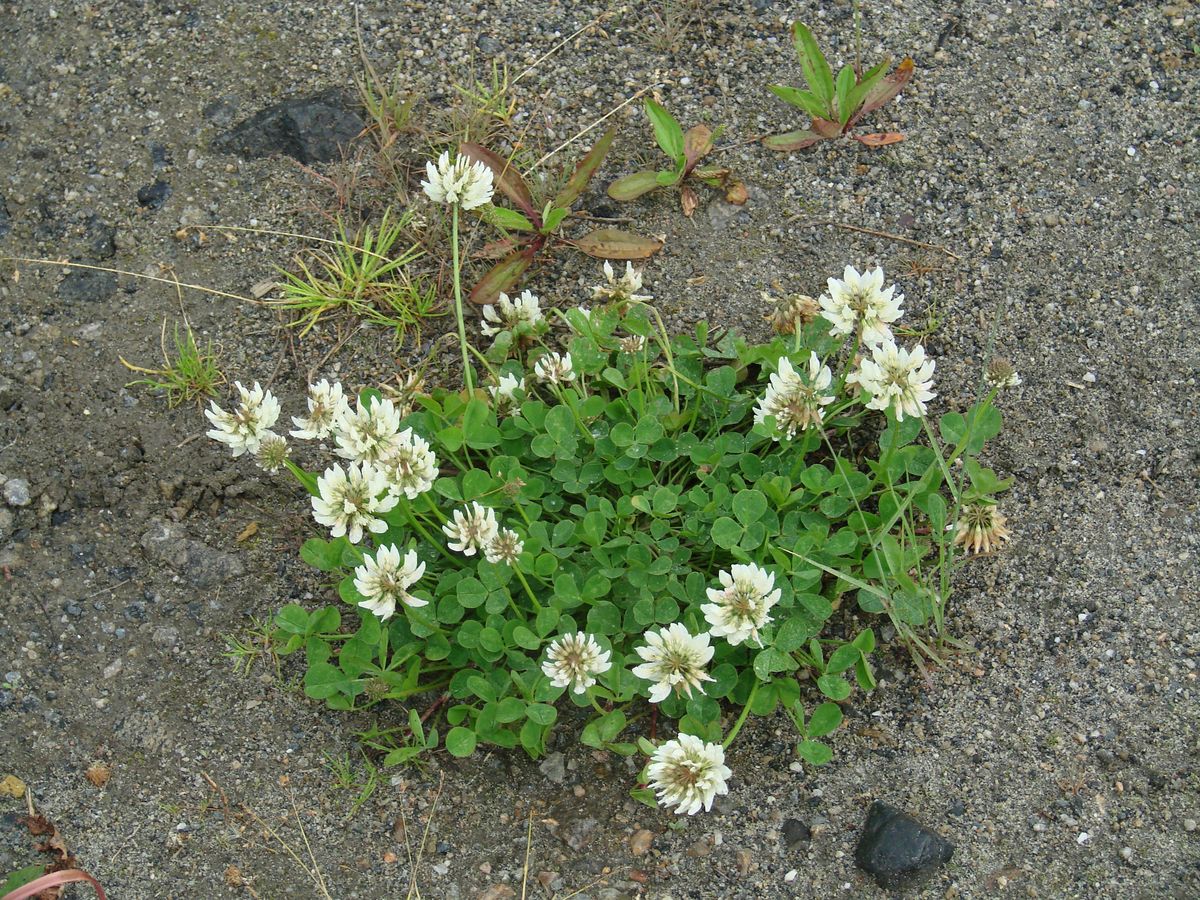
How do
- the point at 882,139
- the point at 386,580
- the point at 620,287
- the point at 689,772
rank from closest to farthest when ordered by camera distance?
the point at 689,772
the point at 386,580
the point at 620,287
the point at 882,139

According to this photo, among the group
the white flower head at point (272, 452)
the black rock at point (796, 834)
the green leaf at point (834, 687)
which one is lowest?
the black rock at point (796, 834)

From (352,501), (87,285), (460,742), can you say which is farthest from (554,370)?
(87,285)

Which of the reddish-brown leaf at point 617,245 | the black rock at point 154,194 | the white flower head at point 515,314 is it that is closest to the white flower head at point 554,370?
the white flower head at point 515,314

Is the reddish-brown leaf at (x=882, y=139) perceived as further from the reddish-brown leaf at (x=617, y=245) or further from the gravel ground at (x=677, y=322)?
the reddish-brown leaf at (x=617, y=245)

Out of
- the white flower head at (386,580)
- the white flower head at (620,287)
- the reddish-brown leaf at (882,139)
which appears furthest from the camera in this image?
the reddish-brown leaf at (882,139)

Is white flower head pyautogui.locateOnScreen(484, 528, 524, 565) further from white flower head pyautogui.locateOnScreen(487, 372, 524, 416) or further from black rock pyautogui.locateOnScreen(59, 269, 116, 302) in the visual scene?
black rock pyautogui.locateOnScreen(59, 269, 116, 302)

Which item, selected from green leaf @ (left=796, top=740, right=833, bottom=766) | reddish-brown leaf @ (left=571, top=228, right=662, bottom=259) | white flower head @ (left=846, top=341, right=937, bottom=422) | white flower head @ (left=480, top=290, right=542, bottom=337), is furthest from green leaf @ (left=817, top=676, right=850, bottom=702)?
reddish-brown leaf @ (left=571, top=228, right=662, bottom=259)

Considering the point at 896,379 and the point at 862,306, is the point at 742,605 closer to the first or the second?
the point at 896,379
